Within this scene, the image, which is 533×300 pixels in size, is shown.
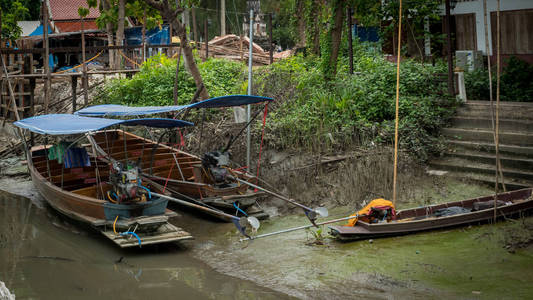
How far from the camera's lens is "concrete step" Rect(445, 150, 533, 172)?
996 cm

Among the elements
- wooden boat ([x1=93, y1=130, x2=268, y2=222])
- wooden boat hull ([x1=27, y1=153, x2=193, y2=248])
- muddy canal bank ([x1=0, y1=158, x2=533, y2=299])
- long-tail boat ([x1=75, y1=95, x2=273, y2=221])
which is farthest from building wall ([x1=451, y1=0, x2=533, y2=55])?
wooden boat hull ([x1=27, y1=153, x2=193, y2=248])

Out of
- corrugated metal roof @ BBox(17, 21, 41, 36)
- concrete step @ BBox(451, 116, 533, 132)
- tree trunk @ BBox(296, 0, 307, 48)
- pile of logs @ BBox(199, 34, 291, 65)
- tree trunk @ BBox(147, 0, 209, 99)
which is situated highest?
corrugated metal roof @ BBox(17, 21, 41, 36)

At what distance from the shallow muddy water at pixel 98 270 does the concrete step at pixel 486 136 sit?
6.18 metres

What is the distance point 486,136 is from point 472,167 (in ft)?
3.34

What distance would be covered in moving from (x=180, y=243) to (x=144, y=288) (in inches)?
74.7

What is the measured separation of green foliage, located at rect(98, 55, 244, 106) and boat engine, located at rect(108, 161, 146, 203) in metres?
7.38

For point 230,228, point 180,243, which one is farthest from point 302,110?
point 180,243

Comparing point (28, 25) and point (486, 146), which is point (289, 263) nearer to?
point (486, 146)

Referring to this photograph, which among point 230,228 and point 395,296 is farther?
point 230,228

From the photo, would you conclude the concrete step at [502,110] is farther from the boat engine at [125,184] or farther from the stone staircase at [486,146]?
the boat engine at [125,184]

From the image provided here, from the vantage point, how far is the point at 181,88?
57.5ft

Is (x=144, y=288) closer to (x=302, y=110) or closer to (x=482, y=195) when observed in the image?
(x=482, y=195)

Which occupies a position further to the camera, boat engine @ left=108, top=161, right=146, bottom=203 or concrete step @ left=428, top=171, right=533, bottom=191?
concrete step @ left=428, top=171, right=533, bottom=191

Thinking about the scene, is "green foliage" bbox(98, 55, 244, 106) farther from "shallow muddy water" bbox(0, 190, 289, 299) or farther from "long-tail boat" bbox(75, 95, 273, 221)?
"shallow muddy water" bbox(0, 190, 289, 299)
